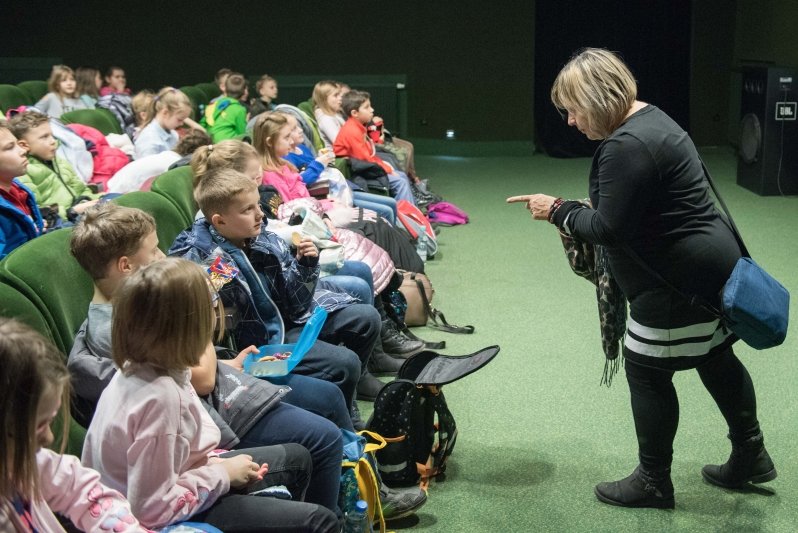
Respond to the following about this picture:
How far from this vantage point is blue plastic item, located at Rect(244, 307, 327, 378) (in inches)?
96.7

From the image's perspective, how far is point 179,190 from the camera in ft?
10.5

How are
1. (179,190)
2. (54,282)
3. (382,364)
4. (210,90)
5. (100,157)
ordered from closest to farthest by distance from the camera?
(54,282), (179,190), (382,364), (100,157), (210,90)

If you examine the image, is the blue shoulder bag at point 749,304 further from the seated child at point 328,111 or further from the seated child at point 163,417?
the seated child at point 328,111

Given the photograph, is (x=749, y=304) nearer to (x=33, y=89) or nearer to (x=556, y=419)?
(x=556, y=419)

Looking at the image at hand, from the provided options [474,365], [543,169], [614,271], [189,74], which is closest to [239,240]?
[474,365]

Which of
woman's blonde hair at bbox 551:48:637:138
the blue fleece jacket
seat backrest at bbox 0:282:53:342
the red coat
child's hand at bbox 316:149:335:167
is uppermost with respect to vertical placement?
woman's blonde hair at bbox 551:48:637:138

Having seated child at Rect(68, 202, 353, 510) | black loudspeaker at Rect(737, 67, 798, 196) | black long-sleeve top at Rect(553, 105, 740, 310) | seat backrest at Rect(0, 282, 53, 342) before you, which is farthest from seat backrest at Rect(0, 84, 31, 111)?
black loudspeaker at Rect(737, 67, 798, 196)

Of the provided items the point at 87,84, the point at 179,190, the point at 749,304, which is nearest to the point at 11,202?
the point at 179,190

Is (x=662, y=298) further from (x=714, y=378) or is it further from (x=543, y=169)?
(x=543, y=169)

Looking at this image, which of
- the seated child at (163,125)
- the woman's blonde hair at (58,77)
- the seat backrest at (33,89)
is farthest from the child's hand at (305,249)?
the seat backrest at (33,89)

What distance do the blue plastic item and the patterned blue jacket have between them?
0.40ft

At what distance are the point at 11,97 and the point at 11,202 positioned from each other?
4.06 m

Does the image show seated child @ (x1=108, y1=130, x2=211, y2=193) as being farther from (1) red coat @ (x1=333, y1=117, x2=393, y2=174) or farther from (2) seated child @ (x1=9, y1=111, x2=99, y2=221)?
(1) red coat @ (x1=333, y1=117, x2=393, y2=174)

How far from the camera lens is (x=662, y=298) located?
8.06 feet
